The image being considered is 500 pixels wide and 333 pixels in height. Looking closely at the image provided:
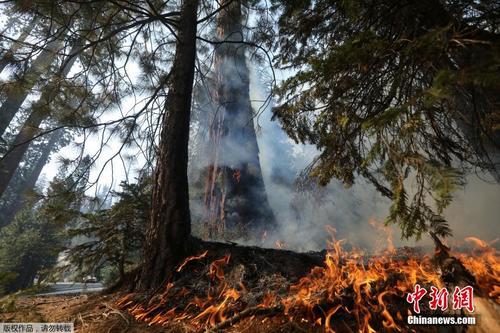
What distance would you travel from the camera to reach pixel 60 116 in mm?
5391

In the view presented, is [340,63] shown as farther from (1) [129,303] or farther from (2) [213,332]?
(1) [129,303]

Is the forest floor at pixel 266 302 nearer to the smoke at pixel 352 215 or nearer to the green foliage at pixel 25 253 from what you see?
the smoke at pixel 352 215

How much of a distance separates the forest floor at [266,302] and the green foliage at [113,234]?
85 cm

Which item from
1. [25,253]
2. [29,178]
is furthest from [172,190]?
[29,178]

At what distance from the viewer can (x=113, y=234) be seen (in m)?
4.68

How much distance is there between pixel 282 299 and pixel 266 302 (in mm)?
155

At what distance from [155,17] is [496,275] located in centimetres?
583

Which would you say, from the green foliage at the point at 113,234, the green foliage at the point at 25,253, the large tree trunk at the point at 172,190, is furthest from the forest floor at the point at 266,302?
the green foliage at the point at 25,253

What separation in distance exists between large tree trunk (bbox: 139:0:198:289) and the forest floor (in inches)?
9.5

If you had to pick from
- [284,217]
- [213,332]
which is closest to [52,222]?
[213,332]

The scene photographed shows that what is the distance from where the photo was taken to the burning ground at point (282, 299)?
2.30 metres

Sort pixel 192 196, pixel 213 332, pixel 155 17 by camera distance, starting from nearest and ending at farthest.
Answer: pixel 213 332, pixel 155 17, pixel 192 196

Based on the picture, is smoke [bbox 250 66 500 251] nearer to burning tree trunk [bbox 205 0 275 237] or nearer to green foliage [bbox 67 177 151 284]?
burning tree trunk [bbox 205 0 275 237]

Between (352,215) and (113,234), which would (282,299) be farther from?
(352,215)
